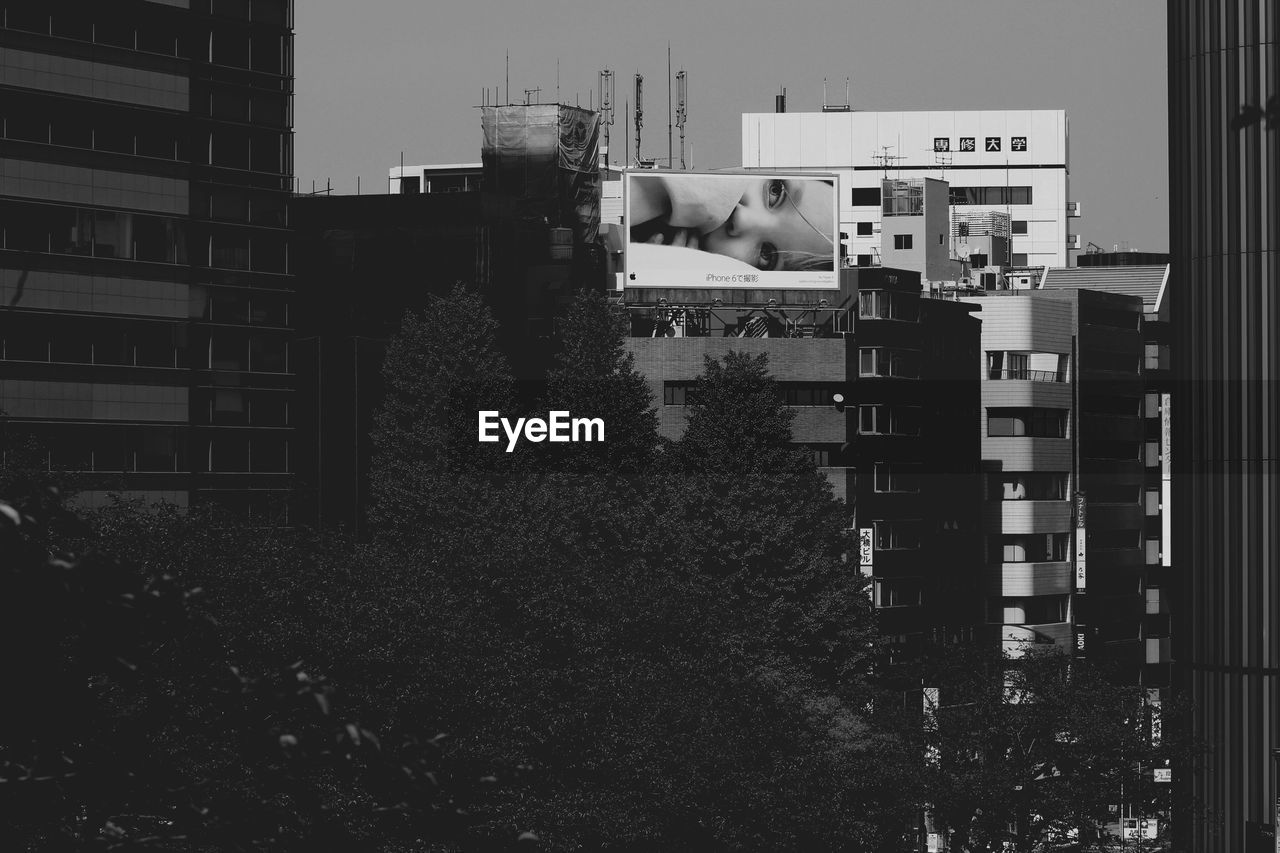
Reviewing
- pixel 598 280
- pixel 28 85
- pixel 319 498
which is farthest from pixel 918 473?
pixel 28 85

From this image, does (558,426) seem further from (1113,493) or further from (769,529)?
(1113,493)

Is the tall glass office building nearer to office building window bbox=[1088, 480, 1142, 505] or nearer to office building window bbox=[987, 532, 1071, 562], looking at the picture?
office building window bbox=[987, 532, 1071, 562]

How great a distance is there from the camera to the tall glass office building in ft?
347

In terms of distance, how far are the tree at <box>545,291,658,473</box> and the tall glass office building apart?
15.8m

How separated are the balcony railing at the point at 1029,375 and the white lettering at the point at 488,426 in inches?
1923

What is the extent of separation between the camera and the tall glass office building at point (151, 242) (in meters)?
106

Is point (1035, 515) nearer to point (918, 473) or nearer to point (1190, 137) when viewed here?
point (918, 473)

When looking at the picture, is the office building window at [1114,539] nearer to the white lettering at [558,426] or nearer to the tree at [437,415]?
the tree at [437,415]

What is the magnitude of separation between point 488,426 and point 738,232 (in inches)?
970

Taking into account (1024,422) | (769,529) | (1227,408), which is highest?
(1227,408)

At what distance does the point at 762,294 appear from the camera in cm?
11969

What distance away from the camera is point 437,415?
102750 mm

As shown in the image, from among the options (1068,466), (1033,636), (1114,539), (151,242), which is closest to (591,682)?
(151,242)

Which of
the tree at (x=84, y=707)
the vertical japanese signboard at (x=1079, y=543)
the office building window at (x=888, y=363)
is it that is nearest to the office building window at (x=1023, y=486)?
the vertical japanese signboard at (x=1079, y=543)
